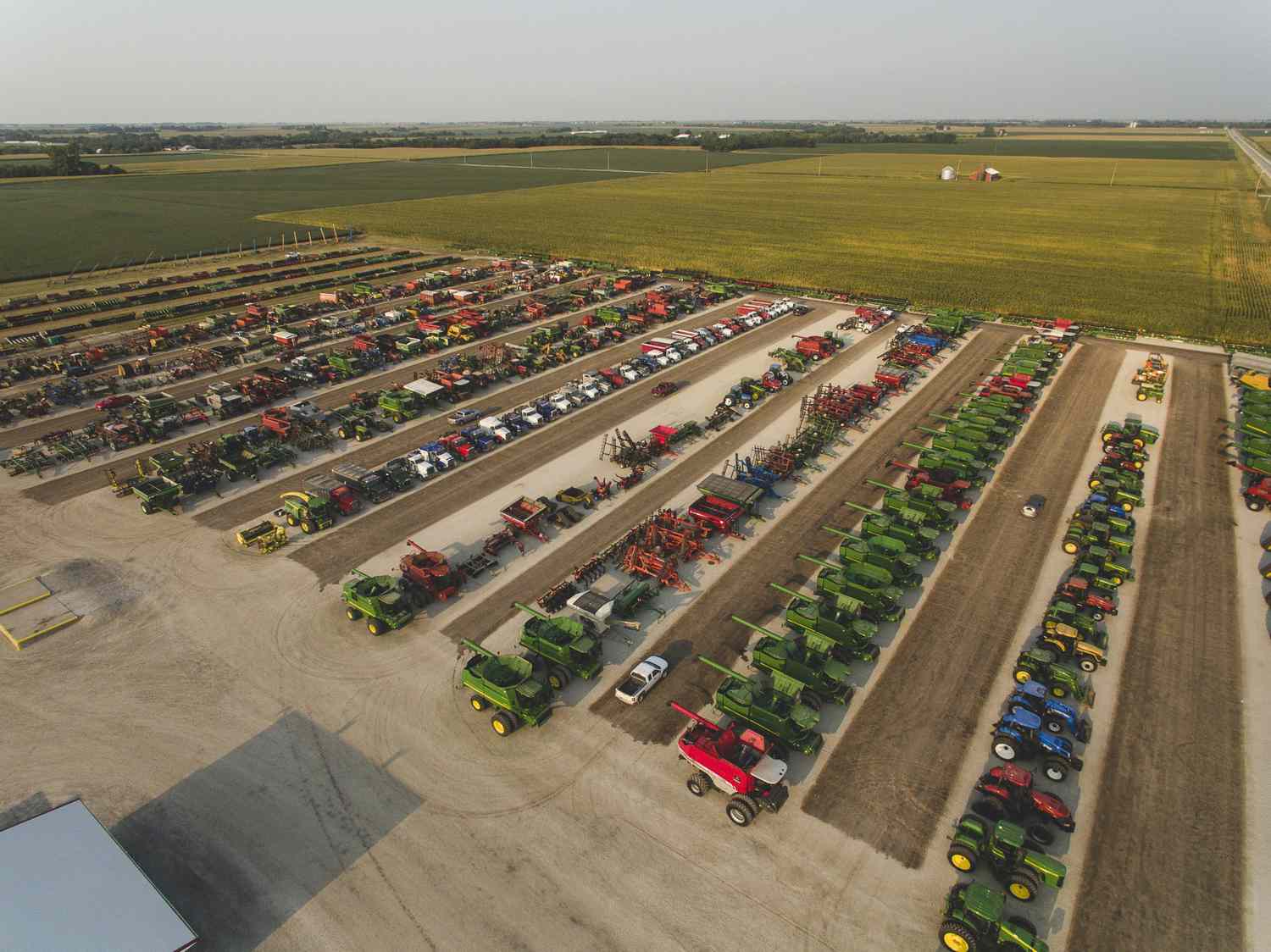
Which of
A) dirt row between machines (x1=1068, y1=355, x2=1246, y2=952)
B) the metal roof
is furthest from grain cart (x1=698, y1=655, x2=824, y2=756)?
the metal roof

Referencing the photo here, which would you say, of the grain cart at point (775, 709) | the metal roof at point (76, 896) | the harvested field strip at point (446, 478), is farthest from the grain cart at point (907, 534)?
the metal roof at point (76, 896)

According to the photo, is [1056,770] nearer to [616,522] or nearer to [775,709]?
[775,709]

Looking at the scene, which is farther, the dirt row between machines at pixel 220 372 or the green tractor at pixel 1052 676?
the dirt row between machines at pixel 220 372

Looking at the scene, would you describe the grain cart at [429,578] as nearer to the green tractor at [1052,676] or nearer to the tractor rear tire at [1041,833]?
the tractor rear tire at [1041,833]

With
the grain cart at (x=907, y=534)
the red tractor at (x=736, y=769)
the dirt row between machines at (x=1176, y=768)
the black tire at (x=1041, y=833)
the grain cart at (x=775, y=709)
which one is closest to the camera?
the dirt row between machines at (x=1176, y=768)

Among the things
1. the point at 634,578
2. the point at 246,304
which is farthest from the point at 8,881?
the point at 246,304

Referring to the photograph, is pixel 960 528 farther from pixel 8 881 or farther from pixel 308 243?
pixel 308 243

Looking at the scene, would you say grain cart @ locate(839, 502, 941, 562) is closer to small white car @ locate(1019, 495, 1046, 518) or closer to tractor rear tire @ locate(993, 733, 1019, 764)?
small white car @ locate(1019, 495, 1046, 518)
